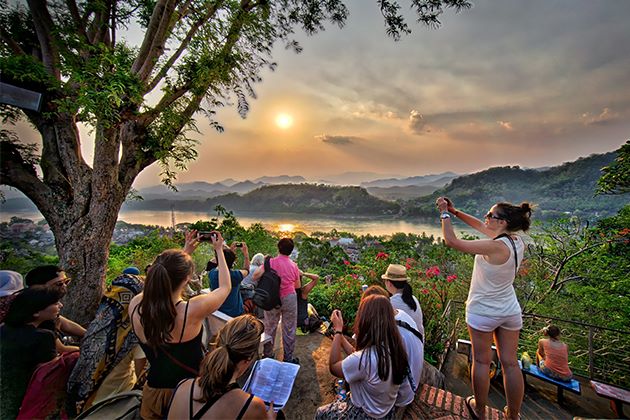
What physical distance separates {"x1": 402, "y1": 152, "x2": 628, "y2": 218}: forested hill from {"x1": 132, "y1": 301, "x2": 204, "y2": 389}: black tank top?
12.7 meters

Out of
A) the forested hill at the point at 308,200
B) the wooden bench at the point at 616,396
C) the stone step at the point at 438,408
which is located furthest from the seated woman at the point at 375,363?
the forested hill at the point at 308,200

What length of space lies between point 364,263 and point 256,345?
450 centimetres

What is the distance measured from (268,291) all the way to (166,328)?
1.50 m

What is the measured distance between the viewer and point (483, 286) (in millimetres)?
1868

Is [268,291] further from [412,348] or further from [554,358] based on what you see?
[554,358]

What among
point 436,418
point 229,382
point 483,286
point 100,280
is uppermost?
point 483,286

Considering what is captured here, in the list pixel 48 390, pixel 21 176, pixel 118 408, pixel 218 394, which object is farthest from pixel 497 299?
pixel 21 176

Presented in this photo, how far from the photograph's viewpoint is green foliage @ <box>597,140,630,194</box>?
181 inches

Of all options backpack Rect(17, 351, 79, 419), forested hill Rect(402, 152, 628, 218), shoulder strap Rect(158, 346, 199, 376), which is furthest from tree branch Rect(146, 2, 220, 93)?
forested hill Rect(402, 152, 628, 218)

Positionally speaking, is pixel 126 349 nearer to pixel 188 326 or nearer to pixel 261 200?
pixel 188 326

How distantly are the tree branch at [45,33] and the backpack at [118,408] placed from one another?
4.15 m

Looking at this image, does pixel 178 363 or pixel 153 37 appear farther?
pixel 153 37

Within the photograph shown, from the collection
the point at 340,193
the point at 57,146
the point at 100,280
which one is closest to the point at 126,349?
the point at 100,280

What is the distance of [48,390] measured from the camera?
1.65 meters
